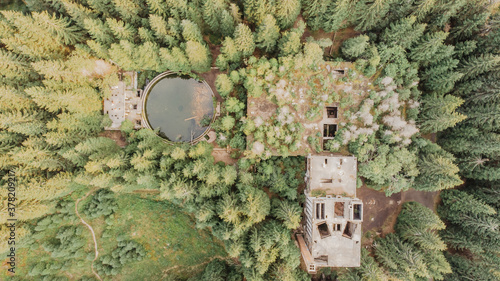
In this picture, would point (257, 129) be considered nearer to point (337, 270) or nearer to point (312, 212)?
point (312, 212)

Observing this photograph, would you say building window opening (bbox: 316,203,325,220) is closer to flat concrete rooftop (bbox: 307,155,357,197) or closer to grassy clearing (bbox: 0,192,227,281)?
flat concrete rooftop (bbox: 307,155,357,197)

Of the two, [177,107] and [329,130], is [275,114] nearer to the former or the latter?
[329,130]

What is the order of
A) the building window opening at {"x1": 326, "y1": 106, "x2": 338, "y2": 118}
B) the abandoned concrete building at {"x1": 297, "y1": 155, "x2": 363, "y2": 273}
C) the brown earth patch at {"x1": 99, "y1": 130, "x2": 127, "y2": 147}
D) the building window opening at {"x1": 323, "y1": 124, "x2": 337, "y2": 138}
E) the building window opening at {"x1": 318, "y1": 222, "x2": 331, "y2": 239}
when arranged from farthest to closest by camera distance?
the brown earth patch at {"x1": 99, "y1": 130, "x2": 127, "y2": 147} → the building window opening at {"x1": 326, "y1": 106, "x2": 338, "y2": 118} → the building window opening at {"x1": 323, "y1": 124, "x2": 337, "y2": 138} → the building window opening at {"x1": 318, "y1": 222, "x2": 331, "y2": 239} → the abandoned concrete building at {"x1": 297, "y1": 155, "x2": 363, "y2": 273}

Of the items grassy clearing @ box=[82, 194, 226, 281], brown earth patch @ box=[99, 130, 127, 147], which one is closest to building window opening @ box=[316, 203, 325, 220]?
grassy clearing @ box=[82, 194, 226, 281]

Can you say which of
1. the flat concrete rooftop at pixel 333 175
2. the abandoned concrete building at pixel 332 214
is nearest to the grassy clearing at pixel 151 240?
the abandoned concrete building at pixel 332 214

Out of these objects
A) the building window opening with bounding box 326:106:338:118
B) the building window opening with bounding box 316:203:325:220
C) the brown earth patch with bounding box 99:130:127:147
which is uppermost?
the building window opening with bounding box 326:106:338:118

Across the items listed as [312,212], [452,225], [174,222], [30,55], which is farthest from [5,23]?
[452,225]
